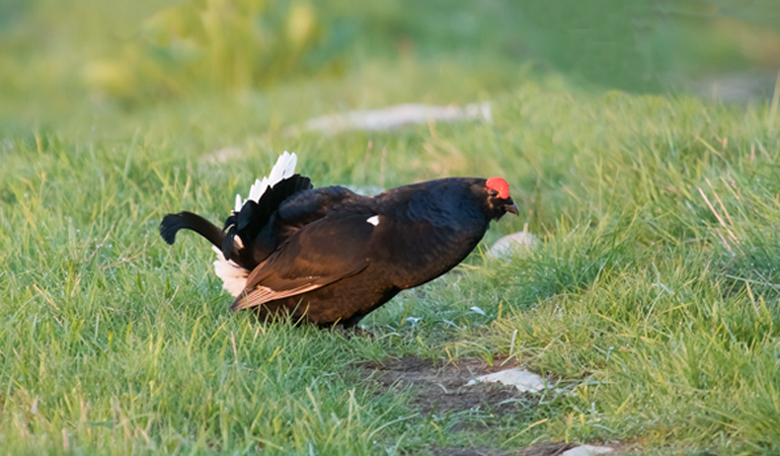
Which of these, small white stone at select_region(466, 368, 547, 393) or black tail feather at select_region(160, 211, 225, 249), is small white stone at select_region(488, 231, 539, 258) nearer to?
small white stone at select_region(466, 368, 547, 393)

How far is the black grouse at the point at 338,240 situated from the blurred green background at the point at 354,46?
2.72 m

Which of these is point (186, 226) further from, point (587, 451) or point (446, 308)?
point (587, 451)

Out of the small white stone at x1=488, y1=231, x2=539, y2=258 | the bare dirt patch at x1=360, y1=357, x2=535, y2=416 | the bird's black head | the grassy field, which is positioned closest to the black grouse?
the bird's black head

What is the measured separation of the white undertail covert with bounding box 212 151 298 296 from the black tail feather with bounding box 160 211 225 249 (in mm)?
94

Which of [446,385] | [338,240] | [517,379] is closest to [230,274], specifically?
[338,240]

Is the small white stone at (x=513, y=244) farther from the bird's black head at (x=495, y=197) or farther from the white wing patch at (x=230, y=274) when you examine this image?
the white wing patch at (x=230, y=274)

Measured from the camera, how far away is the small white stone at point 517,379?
310 centimetres

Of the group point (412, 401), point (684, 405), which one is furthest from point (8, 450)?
point (684, 405)

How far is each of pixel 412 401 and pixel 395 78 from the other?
6877 millimetres

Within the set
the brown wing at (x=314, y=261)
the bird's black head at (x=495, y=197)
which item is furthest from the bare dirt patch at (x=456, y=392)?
the bird's black head at (x=495, y=197)

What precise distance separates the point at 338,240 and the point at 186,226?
708 millimetres

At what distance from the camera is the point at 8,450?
2.25 m

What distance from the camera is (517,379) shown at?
3.17 m

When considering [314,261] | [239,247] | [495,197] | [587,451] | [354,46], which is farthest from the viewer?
[354,46]
